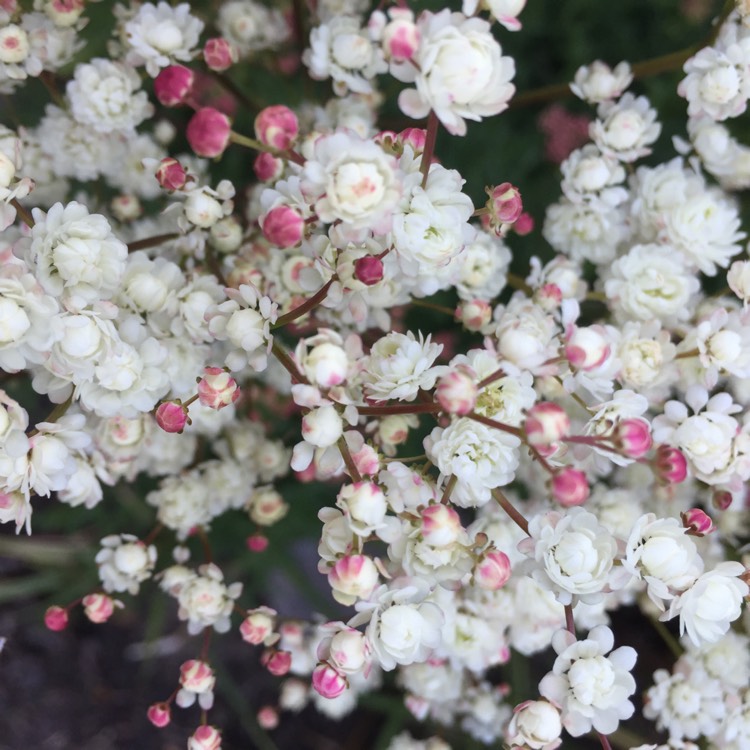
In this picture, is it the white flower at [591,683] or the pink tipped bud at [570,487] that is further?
the white flower at [591,683]

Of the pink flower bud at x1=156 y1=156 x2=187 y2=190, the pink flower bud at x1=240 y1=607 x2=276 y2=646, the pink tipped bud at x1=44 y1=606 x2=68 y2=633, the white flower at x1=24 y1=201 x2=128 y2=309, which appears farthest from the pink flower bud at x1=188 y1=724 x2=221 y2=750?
the pink flower bud at x1=156 y1=156 x2=187 y2=190

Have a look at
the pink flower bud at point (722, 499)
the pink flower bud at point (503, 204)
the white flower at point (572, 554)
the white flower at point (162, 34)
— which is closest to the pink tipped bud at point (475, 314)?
the pink flower bud at point (503, 204)

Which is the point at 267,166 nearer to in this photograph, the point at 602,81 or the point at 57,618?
the point at 602,81

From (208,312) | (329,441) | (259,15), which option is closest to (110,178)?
(259,15)

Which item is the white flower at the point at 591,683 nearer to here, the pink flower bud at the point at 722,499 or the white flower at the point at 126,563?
the pink flower bud at the point at 722,499

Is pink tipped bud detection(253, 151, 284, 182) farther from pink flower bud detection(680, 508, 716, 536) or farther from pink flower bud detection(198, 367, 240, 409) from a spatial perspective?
pink flower bud detection(680, 508, 716, 536)

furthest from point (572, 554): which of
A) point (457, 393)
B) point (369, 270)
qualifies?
point (369, 270)
